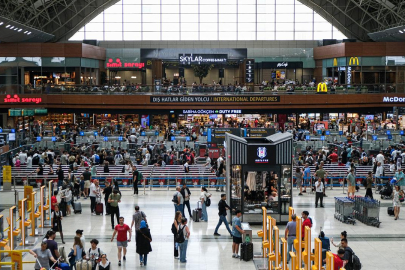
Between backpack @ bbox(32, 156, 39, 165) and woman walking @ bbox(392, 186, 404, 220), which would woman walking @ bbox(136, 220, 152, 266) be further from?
backpack @ bbox(32, 156, 39, 165)

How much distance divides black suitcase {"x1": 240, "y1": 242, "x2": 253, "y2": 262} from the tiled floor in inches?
7.6

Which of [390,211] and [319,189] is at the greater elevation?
[319,189]

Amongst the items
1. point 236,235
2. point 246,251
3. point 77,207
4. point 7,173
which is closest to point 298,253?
point 246,251

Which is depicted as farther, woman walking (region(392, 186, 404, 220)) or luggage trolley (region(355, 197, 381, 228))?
woman walking (region(392, 186, 404, 220))

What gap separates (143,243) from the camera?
56.7ft

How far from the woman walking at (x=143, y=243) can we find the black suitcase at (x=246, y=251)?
2507 mm

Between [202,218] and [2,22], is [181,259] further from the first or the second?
[2,22]

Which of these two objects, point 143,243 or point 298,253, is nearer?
point 298,253

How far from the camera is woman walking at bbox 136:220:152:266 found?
17.3m

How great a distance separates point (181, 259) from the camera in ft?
58.6

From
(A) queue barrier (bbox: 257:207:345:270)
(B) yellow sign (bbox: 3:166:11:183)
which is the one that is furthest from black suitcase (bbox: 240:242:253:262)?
(B) yellow sign (bbox: 3:166:11:183)

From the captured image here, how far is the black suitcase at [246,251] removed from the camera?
17938mm

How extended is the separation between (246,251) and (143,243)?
9.24ft

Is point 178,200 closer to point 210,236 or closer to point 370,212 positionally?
point 210,236
